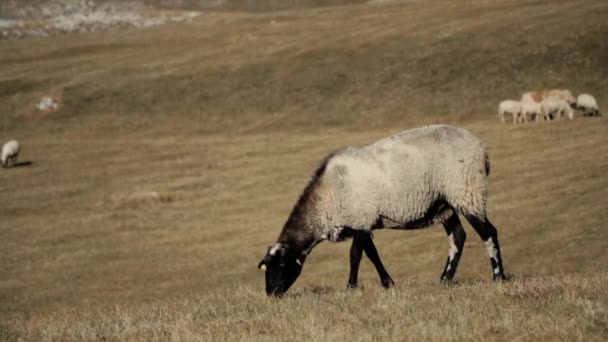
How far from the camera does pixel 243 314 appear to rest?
10.0 meters

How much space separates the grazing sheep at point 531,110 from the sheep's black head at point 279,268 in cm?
3817

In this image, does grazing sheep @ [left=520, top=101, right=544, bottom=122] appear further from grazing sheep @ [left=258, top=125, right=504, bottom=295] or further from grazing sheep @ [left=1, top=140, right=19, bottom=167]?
grazing sheep @ [left=258, top=125, right=504, bottom=295]

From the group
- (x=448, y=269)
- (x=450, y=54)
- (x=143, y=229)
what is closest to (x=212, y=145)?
(x=143, y=229)

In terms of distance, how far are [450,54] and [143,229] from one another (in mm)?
39737

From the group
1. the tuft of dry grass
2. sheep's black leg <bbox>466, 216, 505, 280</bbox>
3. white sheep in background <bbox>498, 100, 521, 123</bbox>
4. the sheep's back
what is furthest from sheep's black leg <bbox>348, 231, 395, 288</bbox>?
white sheep in background <bbox>498, 100, 521, 123</bbox>

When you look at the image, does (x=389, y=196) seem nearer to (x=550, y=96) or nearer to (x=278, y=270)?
(x=278, y=270)

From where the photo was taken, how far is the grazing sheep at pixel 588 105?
47094 mm

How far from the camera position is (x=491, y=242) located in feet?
42.2

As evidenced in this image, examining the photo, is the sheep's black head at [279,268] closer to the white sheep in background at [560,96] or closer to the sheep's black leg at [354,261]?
the sheep's black leg at [354,261]

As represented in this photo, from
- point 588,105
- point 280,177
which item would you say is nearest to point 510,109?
point 588,105

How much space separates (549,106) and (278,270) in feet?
127

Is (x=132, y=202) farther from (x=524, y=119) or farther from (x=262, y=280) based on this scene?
(x=524, y=119)

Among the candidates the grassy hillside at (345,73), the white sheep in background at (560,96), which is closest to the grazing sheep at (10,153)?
the grassy hillside at (345,73)

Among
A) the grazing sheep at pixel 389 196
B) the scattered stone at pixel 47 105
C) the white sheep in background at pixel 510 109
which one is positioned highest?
the grazing sheep at pixel 389 196
